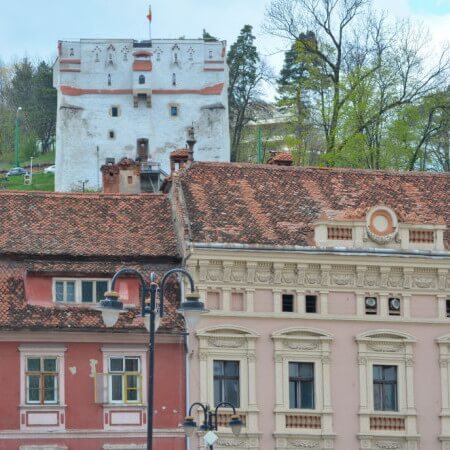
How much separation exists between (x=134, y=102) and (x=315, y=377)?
253ft

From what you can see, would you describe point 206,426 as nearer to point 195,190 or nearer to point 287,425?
point 287,425

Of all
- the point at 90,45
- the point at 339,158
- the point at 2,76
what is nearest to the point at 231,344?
the point at 339,158

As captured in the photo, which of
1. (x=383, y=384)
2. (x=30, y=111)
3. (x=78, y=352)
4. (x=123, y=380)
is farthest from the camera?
(x=30, y=111)

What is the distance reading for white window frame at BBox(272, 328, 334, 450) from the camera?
54656 millimetres

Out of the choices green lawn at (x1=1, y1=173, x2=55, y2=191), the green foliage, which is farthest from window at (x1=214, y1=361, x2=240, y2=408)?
the green foliage

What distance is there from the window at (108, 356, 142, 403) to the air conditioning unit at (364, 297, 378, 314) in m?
7.16

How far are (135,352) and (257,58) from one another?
85039 millimetres

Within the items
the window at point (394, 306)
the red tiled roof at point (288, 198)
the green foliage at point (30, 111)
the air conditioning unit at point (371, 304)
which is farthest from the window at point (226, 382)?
the green foliage at point (30, 111)

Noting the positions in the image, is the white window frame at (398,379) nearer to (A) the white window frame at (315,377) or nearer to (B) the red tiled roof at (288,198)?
(A) the white window frame at (315,377)

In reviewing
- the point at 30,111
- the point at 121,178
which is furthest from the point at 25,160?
the point at 121,178

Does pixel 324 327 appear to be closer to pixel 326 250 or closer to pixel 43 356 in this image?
pixel 326 250

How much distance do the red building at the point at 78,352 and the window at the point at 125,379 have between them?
0.03m

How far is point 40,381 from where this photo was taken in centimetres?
5356

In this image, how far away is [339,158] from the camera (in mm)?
81750
